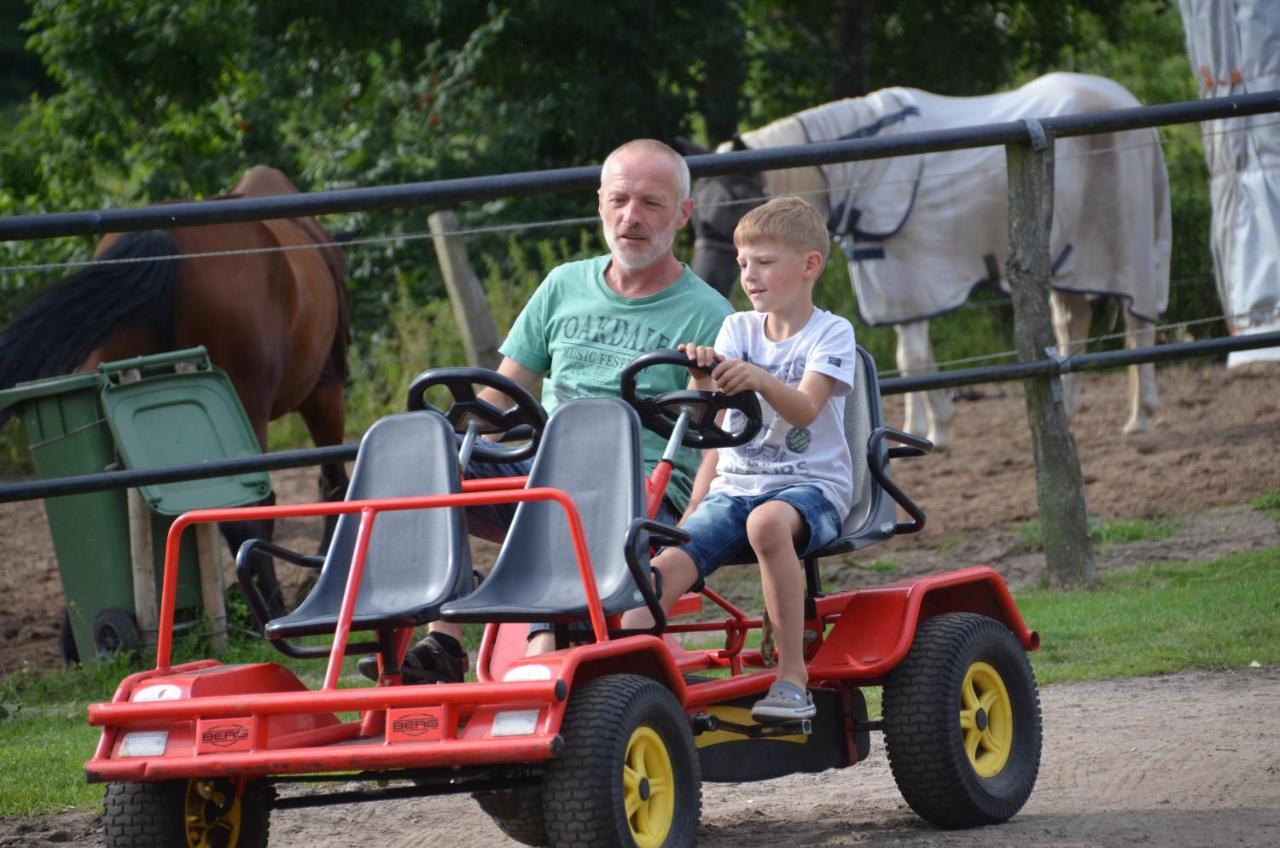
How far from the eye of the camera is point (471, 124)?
13891 millimetres

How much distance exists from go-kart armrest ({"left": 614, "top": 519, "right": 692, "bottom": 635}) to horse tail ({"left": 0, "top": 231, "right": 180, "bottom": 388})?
343cm

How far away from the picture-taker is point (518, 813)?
351 cm

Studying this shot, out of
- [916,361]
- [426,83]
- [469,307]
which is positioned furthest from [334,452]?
[426,83]

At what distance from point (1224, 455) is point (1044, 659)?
3625 mm

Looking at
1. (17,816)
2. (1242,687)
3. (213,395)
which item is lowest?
(1242,687)

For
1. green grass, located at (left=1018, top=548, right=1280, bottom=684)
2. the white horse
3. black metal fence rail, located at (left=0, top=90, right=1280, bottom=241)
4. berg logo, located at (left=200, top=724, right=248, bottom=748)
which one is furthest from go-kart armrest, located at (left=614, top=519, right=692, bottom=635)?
the white horse

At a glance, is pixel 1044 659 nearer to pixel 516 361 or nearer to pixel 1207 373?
pixel 516 361

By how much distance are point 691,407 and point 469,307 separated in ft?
17.8

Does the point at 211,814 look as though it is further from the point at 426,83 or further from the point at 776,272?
the point at 426,83

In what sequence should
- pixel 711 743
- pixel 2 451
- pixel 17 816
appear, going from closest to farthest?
pixel 711 743 → pixel 17 816 → pixel 2 451

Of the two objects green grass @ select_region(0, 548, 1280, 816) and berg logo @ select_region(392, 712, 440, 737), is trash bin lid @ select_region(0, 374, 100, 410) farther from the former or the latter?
berg logo @ select_region(392, 712, 440, 737)

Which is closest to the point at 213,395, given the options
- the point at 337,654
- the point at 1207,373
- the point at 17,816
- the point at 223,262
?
the point at 223,262

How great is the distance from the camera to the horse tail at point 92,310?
19.8 ft

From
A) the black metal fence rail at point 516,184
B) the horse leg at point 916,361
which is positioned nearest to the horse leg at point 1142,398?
the horse leg at point 916,361
